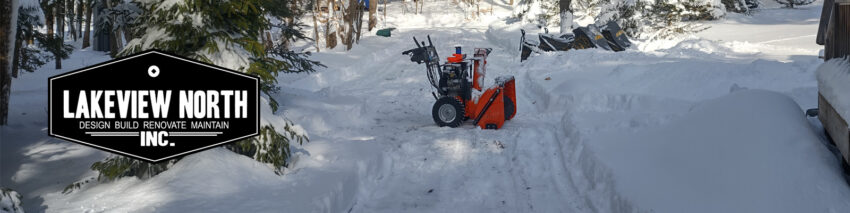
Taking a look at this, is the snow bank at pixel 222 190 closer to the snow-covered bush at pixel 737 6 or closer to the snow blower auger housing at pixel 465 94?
the snow blower auger housing at pixel 465 94

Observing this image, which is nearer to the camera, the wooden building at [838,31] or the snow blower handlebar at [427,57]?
the wooden building at [838,31]

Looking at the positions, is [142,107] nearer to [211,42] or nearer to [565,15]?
[211,42]

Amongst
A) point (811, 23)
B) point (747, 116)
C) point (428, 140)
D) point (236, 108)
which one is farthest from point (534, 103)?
point (811, 23)

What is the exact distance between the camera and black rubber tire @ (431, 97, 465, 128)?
1058 cm

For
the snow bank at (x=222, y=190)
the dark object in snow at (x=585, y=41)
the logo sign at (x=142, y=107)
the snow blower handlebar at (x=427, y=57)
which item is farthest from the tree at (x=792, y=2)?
the logo sign at (x=142, y=107)

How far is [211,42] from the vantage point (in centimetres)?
673

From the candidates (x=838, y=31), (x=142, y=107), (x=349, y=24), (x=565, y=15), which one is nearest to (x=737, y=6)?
(x=565, y=15)

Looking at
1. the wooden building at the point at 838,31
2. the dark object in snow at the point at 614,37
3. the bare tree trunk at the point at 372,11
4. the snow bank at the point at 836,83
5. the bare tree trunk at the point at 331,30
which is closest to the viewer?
the snow bank at the point at 836,83

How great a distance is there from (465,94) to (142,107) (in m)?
5.90

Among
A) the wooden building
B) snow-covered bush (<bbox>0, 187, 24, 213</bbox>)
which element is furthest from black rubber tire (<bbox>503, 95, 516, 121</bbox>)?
snow-covered bush (<bbox>0, 187, 24, 213</bbox>)

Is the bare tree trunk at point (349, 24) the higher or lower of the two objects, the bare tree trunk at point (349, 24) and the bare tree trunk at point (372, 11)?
the lower

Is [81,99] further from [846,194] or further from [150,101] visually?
[846,194]

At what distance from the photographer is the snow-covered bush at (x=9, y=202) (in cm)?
509

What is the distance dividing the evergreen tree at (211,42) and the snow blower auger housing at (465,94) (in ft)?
12.2
